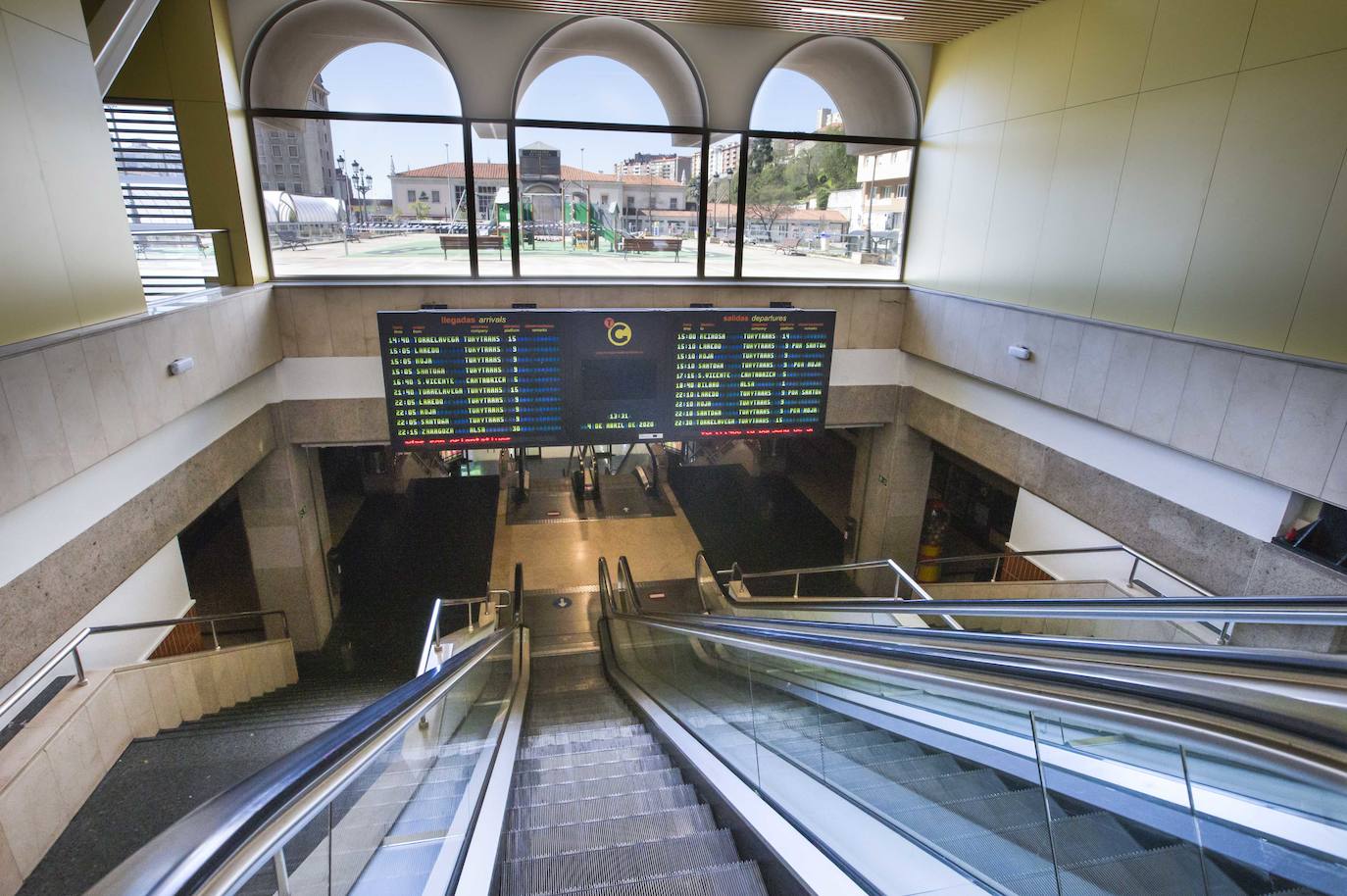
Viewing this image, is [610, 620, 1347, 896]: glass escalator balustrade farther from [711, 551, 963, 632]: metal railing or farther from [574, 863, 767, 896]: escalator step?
[711, 551, 963, 632]: metal railing

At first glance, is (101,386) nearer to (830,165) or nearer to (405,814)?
(405,814)

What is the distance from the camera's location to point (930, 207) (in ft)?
25.4

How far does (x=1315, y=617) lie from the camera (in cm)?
179

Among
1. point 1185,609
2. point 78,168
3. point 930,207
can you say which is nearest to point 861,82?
point 930,207

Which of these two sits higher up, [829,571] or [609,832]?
[609,832]

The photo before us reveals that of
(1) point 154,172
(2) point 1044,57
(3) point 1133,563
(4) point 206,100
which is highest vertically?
(2) point 1044,57

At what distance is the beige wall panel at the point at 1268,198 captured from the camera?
13.2ft

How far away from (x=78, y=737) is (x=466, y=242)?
530 cm

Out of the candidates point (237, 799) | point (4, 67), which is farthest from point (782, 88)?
point (237, 799)

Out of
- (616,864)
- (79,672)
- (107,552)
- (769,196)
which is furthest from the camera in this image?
(769,196)

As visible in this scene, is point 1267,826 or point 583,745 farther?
point 583,745

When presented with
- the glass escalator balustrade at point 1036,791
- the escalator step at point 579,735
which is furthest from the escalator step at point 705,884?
the escalator step at point 579,735

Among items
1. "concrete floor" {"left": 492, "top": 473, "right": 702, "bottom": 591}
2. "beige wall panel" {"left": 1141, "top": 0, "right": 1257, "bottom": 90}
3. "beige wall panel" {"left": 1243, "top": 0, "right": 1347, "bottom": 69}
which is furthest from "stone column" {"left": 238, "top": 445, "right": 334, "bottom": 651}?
"beige wall panel" {"left": 1243, "top": 0, "right": 1347, "bottom": 69}

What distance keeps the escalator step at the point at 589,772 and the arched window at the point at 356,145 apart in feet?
18.2
